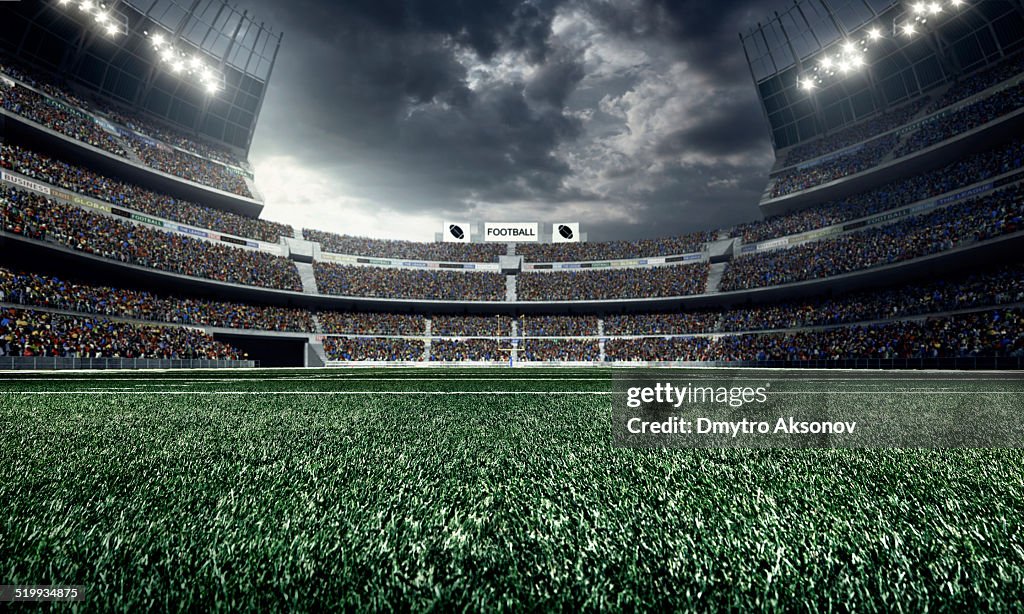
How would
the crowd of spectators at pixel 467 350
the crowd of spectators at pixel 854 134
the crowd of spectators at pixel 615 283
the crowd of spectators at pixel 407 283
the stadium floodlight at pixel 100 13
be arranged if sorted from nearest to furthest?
the stadium floodlight at pixel 100 13 → the crowd of spectators at pixel 854 134 → the crowd of spectators at pixel 467 350 → the crowd of spectators at pixel 407 283 → the crowd of spectators at pixel 615 283

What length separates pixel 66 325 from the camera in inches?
851

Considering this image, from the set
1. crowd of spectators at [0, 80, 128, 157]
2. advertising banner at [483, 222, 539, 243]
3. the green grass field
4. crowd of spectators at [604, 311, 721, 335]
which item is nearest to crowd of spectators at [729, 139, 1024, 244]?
crowd of spectators at [604, 311, 721, 335]

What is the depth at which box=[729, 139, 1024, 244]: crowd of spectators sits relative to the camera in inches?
1057

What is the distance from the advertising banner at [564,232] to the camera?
1980 inches

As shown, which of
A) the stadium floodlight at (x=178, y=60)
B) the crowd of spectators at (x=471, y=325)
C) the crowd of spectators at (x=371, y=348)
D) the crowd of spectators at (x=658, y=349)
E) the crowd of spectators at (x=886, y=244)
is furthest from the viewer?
the crowd of spectators at (x=471, y=325)

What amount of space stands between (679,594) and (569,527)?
0.32 m

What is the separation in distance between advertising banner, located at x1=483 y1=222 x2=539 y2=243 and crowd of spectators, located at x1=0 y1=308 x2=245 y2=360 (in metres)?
28.0

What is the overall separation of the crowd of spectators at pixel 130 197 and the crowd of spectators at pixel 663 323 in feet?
96.6

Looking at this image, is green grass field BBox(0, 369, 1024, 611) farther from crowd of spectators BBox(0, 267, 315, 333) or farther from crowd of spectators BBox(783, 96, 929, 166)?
crowd of spectators BBox(783, 96, 929, 166)

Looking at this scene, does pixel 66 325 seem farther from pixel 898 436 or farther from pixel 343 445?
pixel 898 436

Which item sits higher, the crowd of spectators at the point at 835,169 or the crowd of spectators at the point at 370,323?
the crowd of spectators at the point at 835,169

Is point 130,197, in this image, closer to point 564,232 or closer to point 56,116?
point 56,116

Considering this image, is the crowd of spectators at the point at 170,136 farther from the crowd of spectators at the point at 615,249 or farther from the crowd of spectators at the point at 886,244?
the crowd of spectators at the point at 886,244

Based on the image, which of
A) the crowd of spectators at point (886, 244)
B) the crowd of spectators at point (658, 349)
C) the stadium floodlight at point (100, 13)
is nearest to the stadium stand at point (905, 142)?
the crowd of spectators at point (886, 244)
